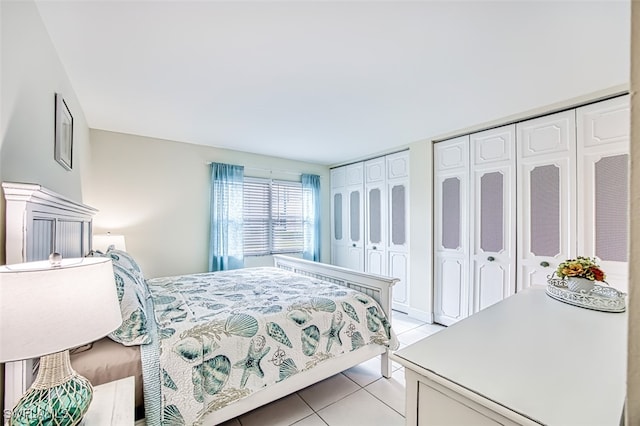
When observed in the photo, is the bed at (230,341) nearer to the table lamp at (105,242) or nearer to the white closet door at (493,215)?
the table lamp at (105,242)

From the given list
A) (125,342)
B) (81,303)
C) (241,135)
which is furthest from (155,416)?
(241,135)

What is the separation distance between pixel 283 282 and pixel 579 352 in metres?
2.25

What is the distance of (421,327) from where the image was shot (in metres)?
3.46

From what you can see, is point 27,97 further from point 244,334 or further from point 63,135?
point 244,334

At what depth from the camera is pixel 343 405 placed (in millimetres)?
2049

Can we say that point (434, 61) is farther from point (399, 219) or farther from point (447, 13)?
point (399, 219)

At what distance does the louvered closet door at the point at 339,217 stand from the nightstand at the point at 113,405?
3.91m

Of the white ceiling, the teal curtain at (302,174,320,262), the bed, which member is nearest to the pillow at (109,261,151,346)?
the bed

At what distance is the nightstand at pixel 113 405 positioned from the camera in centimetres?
104

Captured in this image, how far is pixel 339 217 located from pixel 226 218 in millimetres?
2009

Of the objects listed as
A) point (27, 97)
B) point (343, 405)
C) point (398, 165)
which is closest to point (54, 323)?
point (27, 97)

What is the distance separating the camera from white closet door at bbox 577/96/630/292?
2.24 m

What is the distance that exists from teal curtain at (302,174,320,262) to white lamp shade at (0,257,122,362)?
405 cm

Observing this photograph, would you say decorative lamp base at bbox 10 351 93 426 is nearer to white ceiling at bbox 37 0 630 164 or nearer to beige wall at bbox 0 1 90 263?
beige wall at bbox 0 1 90 263
